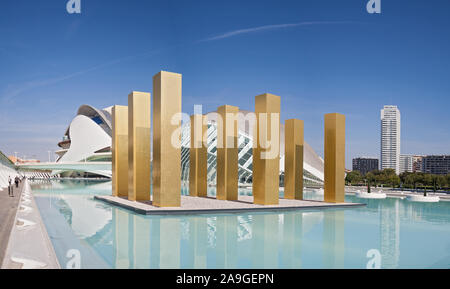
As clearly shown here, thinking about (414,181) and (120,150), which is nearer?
(120,150)

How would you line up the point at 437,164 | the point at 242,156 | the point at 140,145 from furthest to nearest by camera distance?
the point at 437,164
the point at 242,156
the point at 140,145

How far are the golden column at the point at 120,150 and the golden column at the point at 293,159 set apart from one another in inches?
372

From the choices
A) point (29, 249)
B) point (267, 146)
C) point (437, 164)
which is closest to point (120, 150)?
point (267, 146)

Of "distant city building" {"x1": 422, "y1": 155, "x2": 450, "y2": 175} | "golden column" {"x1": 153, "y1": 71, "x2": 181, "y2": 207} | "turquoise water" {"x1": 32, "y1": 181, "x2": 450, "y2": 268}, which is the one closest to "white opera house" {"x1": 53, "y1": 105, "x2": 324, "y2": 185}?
"golden column" {"x1": 153, "y1": 71, "x2": 181, "y2": 207}

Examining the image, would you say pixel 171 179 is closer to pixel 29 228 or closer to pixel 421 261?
pixel 29 228

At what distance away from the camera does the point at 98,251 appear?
7.50m

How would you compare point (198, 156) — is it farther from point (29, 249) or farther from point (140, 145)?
point (29, 249)

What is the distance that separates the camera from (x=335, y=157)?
749 inches

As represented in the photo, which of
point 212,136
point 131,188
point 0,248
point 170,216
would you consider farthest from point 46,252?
point 212,136

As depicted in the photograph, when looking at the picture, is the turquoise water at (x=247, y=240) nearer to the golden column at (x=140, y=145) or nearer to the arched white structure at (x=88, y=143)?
the golden column at (x=140, y=145)

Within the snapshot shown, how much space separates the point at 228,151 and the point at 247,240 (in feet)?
31.4

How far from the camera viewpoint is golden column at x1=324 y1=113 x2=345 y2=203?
18.9 meters

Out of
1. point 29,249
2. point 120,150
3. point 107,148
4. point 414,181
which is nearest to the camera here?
point 29,249
